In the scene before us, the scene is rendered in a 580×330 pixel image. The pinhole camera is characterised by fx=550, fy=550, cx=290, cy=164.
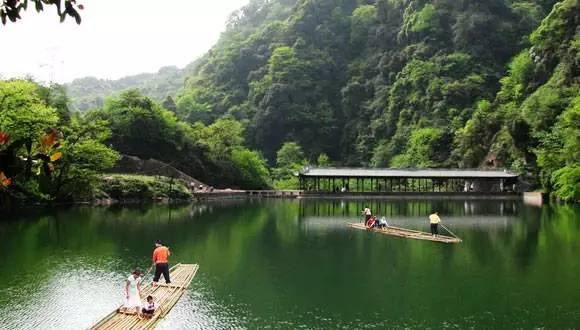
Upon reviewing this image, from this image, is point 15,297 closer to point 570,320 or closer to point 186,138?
point 570,320

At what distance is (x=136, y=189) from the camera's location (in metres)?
64.4

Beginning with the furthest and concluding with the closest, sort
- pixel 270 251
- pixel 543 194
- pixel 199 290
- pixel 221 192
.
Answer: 1. pixel 221 192
2. pixel 543 194
3. pixel 270 251
4. pixel 199 290

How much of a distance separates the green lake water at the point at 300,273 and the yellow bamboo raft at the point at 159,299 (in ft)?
1.21

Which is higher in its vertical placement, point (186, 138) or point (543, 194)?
point (186, 138)

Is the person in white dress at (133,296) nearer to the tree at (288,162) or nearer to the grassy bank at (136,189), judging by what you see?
the grassy bank at (136,189)

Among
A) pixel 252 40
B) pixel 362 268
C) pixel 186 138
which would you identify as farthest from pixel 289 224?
pixel 252 40

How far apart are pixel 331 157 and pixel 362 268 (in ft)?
321

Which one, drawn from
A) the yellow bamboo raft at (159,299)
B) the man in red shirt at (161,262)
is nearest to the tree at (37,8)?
the yellow bamboo raft at (159,299)

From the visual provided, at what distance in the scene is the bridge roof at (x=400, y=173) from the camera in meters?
77.9

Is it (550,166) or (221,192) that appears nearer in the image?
(550,166)

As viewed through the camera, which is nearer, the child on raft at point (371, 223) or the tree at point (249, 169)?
the child on raft at point (371, 223)

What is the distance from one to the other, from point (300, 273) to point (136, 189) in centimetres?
4402

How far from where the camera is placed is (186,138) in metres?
87.2

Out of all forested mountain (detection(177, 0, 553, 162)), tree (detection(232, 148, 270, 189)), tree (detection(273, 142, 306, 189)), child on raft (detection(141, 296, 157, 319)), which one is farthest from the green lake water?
forested mountain (detection(177, 0, 553, 162))
